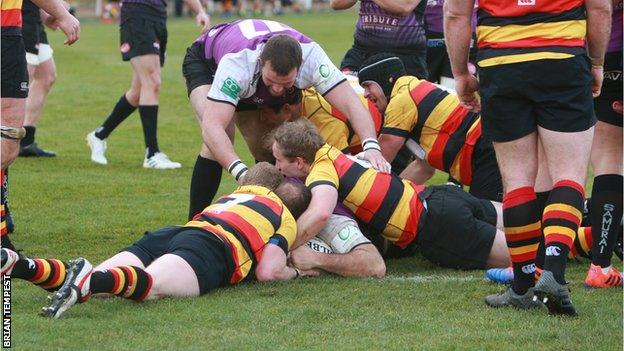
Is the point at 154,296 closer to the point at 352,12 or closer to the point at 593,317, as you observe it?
the point at 593,317

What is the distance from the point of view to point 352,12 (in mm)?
45469

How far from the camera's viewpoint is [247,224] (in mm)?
6035

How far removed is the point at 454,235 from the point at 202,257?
164 centimetres

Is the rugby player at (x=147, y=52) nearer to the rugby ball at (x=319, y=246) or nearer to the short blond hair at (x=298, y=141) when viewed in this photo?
the short blond hair at (x=298, y=141)

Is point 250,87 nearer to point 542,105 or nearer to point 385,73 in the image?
point 385,73

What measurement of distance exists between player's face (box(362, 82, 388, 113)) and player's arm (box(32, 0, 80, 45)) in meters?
1.95

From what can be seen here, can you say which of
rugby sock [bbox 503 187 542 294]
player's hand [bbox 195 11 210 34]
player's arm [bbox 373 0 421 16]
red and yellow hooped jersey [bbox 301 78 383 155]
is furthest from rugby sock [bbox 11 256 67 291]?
player's hand [bbox 195 11 210 34]

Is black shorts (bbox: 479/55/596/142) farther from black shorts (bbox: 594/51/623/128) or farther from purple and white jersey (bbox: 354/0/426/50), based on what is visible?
purple and white jersey (bbox: 354/0/426/50)

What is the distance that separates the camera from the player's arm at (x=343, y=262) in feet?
21.0

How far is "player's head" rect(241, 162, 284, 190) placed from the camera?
6.47 m

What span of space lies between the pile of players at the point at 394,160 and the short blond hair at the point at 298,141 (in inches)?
0.4

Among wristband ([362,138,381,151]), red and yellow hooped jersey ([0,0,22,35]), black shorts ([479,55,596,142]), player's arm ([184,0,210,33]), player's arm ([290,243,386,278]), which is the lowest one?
player's arm ([290,243,386,278])

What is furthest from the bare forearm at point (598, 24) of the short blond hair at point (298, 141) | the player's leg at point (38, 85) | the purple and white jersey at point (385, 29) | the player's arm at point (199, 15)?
the player's leg at point (38, 85)

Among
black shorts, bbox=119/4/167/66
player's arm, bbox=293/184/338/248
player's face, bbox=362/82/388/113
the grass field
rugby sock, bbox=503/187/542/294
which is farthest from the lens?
black shorts, bbox=119/4/167/66
